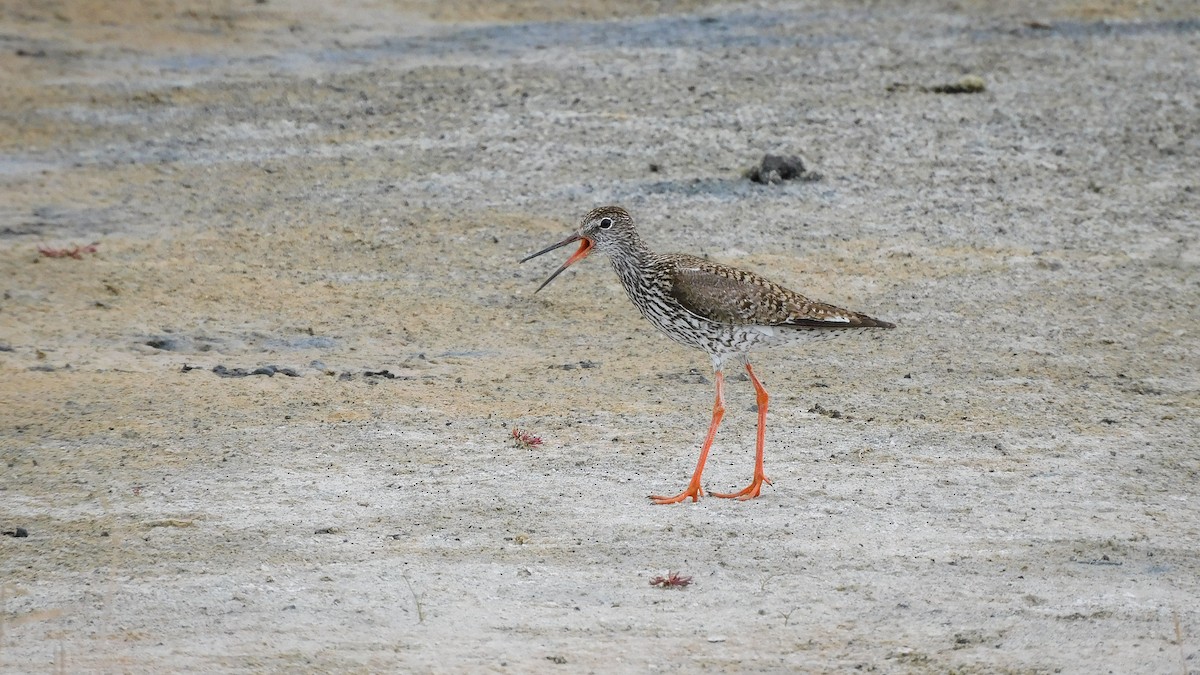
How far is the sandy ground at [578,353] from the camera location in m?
6.88

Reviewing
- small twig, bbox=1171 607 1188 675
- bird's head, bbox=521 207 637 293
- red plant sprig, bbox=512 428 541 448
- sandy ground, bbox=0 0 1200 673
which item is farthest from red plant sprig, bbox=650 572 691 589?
bird's head, bbox=521 207 637 293

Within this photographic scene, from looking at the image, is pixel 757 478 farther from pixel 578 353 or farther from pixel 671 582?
pixel 578 353

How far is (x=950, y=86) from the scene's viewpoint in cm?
1628

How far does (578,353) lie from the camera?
34.5 feet

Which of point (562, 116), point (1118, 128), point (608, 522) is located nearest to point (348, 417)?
point (608, 522)

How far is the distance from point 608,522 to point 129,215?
7.28m

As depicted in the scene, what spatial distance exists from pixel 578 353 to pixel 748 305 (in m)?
2.23

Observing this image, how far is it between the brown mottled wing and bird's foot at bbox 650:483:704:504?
1021 millimetres

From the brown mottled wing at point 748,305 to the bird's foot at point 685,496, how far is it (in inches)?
40.2

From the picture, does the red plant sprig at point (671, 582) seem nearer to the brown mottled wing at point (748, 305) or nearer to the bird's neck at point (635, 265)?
the brown mottled wing at point (748, 305)

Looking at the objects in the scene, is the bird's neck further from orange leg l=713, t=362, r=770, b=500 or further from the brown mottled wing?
orange leg l=713, t=362, r=770, b=500

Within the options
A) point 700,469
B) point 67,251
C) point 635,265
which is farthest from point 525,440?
point 67,251

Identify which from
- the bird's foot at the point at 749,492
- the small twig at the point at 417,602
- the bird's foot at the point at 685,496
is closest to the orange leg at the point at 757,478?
the bird's foot at the point at 749,492

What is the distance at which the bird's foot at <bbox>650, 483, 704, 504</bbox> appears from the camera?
8.05 m
